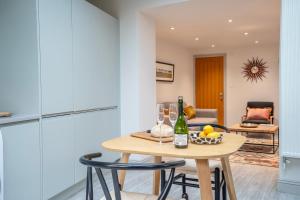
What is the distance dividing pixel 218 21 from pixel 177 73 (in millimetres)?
2560

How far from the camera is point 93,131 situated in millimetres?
2980

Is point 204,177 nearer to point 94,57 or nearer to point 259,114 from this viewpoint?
point 94,57

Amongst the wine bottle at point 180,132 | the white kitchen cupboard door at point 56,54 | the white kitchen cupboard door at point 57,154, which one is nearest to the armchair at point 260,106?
the white kitchen cupboard door at point 57,154

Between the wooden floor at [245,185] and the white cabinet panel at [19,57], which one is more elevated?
the white cabinet panel at [19,57]

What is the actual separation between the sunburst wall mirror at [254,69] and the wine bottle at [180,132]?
6.16 m

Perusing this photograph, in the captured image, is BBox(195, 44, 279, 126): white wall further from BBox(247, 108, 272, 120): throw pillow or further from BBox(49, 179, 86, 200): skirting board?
BBox(49, 179, 86, 200): skirting board

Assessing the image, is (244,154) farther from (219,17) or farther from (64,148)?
(64,148)

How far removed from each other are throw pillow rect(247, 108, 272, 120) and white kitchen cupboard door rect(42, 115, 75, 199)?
16.0 feet

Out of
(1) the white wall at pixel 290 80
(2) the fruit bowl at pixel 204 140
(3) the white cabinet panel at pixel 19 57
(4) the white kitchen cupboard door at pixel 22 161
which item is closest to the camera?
(2) the fruit bowl at pixel 204 140

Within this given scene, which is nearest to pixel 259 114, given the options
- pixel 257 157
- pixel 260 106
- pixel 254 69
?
pixel 260 106

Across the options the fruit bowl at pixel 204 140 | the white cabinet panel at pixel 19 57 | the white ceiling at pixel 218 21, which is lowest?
the fruit bowl at pixel 204 140

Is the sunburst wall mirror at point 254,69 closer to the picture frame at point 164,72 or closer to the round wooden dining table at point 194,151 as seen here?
the picture frame at point 164,72

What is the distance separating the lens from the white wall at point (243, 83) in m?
6.86

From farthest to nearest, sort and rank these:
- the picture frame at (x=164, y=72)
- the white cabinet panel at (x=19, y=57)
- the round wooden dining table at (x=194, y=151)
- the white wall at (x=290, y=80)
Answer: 1. the picture frame at (x=164, y=72)
2. the white wall at (x=290, y=80)
3. the white cabinet panel at (x=19, y=57)
4. the round wooden dining table at (x=194, y=151)
